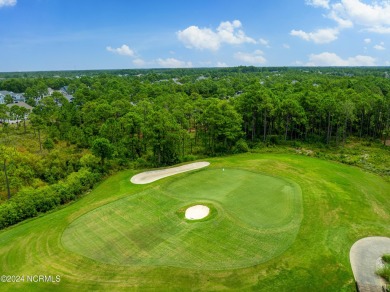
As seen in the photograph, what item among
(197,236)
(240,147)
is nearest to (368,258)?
(197,236)

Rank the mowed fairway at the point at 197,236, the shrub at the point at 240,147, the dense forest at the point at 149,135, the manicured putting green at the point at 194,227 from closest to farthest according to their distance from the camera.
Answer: the mowed fairway at the point at 197,236
the manicured putting green at the point at 194,227
the dense forest at the point at 149,135
the shrub at the point at 240,147

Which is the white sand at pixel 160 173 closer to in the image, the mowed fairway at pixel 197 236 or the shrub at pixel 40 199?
the mowed fairway at pixel 197 236

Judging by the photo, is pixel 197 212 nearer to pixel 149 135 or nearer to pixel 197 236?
pixel 197 236

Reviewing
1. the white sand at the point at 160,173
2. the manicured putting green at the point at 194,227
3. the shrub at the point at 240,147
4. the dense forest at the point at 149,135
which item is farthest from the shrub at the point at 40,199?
the shrub at the point at 240,147

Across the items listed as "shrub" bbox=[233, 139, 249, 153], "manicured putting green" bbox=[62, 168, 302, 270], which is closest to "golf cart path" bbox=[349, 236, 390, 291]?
"manicured putting green" bbox=[62, 168, 302, 270]

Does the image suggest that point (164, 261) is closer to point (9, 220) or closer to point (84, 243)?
point (84, 243)

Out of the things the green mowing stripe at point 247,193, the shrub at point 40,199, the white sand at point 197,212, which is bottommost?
the shrub at point 40,199
